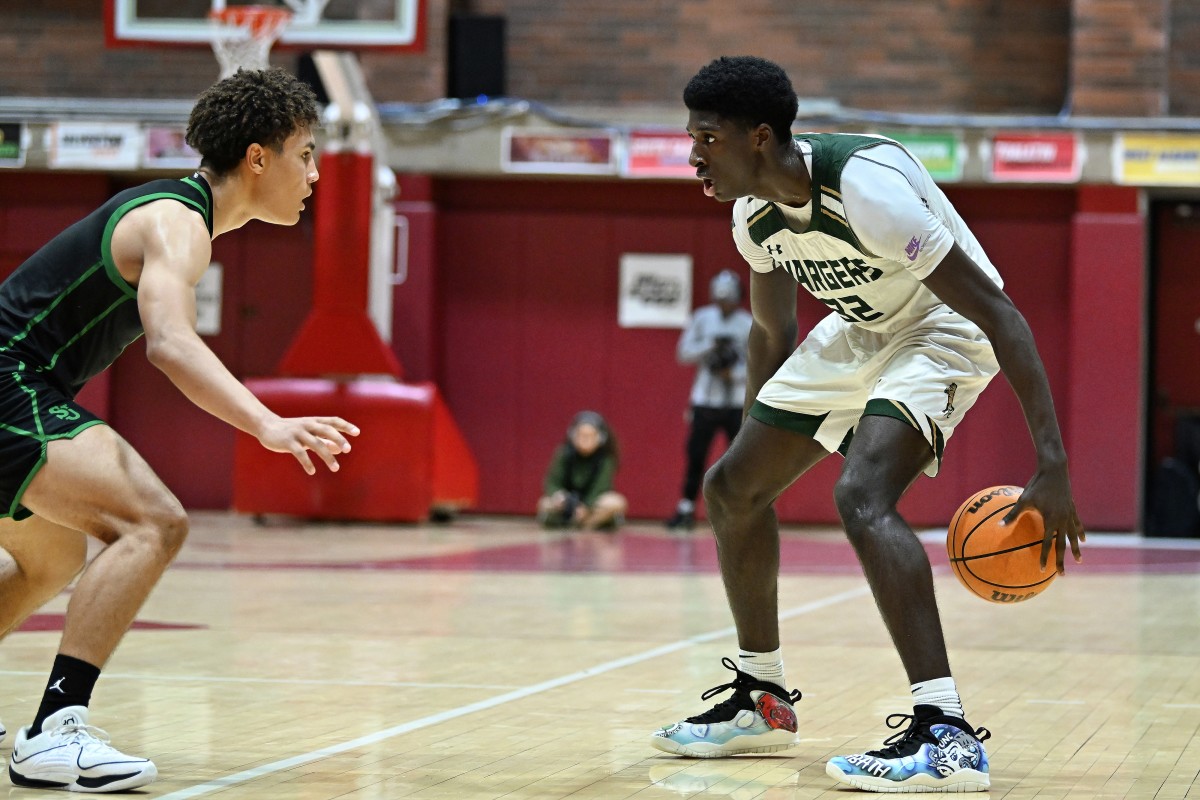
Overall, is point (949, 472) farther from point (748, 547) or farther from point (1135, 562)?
point (748, 547)

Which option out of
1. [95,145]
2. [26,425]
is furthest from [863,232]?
[95,145]

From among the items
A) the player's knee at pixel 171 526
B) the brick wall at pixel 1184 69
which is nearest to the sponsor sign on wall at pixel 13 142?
the brick wall at pixel 1184 69

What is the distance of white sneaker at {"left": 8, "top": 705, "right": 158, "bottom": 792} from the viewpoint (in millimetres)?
3494

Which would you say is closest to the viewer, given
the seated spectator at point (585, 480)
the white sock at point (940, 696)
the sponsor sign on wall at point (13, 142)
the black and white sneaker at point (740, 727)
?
the white sock at point (940, 696)

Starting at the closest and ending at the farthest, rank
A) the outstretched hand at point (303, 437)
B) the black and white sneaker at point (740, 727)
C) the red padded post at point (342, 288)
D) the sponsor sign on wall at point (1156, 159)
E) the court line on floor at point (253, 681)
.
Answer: the outstretched hand at point (303, 437) < the black and white sneaker at point (740, 727) < the court line on floor at point (253, 681) < the red padded post at point (342, 288) < the sponsor sign on wall at point (1156, 159)

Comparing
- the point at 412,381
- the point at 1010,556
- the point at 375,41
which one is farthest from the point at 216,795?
the point at 412,381

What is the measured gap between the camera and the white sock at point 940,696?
3.72 m

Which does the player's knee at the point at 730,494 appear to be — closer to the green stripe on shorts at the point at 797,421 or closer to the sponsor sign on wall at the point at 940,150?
the green stripe on shorts at the point at 797,421

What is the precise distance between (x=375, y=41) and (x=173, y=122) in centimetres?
273

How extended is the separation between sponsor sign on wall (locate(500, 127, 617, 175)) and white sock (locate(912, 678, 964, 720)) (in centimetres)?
1068

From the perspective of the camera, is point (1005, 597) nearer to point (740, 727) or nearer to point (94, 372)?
point (740, 727)

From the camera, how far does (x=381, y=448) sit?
12.7m

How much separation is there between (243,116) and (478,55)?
35.2 feet

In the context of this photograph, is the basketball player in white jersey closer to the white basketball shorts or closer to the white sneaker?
the white basketball shorts
